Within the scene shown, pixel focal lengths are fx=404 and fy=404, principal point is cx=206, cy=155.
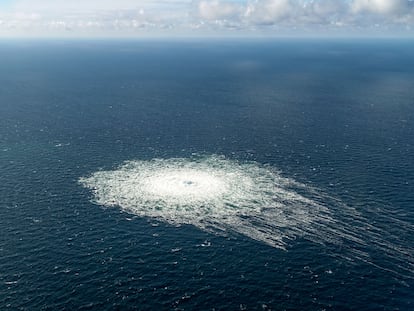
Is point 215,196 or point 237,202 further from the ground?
point 215,196

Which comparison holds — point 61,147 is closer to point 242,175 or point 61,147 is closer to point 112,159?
point 112,159

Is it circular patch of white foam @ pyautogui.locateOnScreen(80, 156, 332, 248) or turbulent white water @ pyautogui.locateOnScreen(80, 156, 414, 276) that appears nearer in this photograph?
turbulent white water @ pyautogui.locateOnScreen(80, 156, 414, 276)

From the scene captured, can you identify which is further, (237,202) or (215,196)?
(215,196)

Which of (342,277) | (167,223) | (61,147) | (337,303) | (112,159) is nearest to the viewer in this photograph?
(337,303)

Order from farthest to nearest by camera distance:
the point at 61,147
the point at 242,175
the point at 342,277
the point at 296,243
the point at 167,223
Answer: the point at 61,147 → the point at 242,175 → the point at 167,223 → the point at 296,243 → the point at 342,277

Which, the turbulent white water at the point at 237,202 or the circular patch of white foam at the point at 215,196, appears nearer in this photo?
the turbulent white water at the point at 237,202

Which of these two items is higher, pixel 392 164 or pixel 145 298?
pixel 392 164

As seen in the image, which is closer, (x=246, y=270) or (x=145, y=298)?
(x=145, y=298)

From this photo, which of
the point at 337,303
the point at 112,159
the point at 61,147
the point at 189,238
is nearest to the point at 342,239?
the point at 337,303
